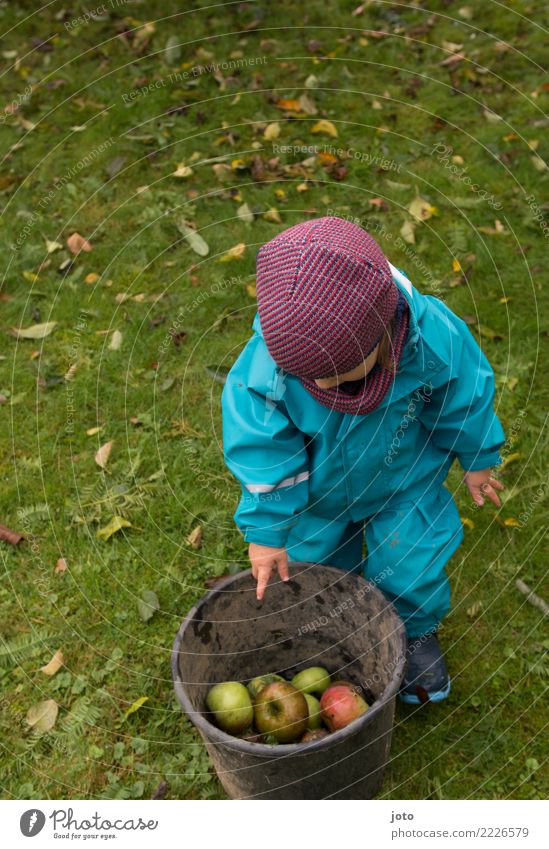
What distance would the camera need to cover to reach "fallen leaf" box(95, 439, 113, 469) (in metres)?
3.78

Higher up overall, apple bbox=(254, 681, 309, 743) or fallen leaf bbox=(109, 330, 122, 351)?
apple bbox=(254, 681, 309, 743)

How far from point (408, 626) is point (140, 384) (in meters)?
1.82

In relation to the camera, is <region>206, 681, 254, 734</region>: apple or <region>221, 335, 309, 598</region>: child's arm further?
<region>206, 681, 254, 734</region>: apple

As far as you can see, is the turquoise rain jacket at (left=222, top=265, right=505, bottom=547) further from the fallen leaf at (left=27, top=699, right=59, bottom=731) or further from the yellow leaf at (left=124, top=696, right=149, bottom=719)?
the fallen leaf at (left=27, top=699, right=59, bottom=731)

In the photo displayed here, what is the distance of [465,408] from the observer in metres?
2.50

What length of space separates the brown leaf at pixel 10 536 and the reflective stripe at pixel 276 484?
1573 millimetres

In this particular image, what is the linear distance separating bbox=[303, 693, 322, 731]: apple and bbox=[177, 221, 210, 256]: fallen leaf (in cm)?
270

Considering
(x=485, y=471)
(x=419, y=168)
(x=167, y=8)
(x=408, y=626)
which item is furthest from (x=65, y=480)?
(x=167, y=8)

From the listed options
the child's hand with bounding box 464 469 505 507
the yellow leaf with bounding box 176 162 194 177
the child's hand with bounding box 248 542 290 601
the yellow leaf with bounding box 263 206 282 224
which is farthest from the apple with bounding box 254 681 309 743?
the yellow leaf with bounding box 176 162 194 177

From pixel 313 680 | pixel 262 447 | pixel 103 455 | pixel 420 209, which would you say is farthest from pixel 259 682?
pixel 420 209

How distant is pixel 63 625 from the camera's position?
3.29 meters

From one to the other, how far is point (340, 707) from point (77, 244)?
319 centimetres

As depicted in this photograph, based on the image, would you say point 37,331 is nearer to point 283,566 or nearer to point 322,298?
point 283,566

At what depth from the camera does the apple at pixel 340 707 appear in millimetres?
2484
